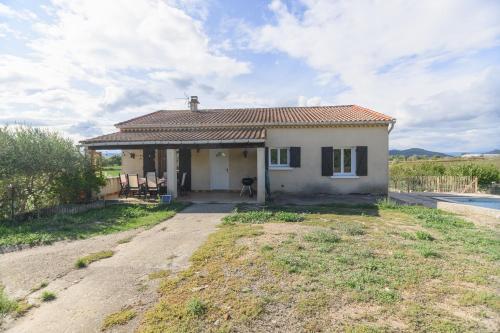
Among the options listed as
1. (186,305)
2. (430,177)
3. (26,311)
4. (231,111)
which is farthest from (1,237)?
(430,177)

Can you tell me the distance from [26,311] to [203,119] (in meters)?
14.0

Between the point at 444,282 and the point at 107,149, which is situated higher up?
the point at 107,149

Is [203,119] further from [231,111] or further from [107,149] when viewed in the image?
[107,149]

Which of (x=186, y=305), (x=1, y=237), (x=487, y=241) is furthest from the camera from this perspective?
(x=1, y=237)

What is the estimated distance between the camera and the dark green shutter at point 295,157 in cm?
1499

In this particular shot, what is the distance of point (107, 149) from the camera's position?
Answer: 13617 mm

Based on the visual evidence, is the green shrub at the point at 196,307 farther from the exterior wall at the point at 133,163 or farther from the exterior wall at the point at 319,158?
the exterior wall at the point at 133,163

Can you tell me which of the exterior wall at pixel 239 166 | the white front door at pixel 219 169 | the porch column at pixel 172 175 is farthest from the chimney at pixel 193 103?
the porch column at pixel 172 175

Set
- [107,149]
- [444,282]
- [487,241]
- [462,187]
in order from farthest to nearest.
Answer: [462,187]
[107,149]
[487,241]
[444,282]

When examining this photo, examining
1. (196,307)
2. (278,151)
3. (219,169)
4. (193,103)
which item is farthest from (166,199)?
(196,307)

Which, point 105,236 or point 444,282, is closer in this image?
point 444,282

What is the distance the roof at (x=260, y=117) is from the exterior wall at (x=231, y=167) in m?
1.54

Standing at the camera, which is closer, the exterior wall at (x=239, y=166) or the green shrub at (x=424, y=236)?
the green shrub at (x=424, y=236)

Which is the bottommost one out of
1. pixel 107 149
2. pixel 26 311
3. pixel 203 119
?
pixel 26 311
